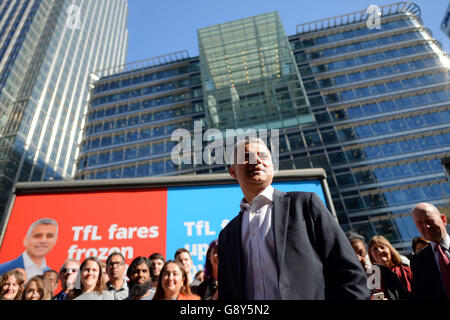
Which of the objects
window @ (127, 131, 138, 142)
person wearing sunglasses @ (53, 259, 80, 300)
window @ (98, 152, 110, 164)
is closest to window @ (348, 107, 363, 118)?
window @ (127, 131, 138, 142)

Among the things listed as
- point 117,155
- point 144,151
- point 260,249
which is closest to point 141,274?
point 260,249

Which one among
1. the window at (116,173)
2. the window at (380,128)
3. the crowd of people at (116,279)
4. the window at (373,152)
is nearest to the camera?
the crowd of people at (116,279)

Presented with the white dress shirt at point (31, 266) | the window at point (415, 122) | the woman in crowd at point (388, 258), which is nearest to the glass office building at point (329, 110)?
the window at point (415, 122)

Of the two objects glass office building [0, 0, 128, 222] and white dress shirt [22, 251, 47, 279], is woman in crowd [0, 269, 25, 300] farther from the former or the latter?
glass office building [0, 0, 128, 222]

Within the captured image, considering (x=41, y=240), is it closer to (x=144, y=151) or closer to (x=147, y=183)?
(x=147, y=183)

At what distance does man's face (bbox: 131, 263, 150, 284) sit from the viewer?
10.9ft

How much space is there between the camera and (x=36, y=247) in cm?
318

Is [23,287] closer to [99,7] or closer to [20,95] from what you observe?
[20,95]

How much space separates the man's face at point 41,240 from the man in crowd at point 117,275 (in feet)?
2.42

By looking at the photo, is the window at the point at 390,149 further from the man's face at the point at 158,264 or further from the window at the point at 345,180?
the man's face at the point at 158,264

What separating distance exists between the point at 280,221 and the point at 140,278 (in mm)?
2750

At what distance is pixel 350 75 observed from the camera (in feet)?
140

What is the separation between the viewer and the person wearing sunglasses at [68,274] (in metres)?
3.22

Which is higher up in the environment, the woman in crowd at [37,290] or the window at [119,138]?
the window at [119,138]
